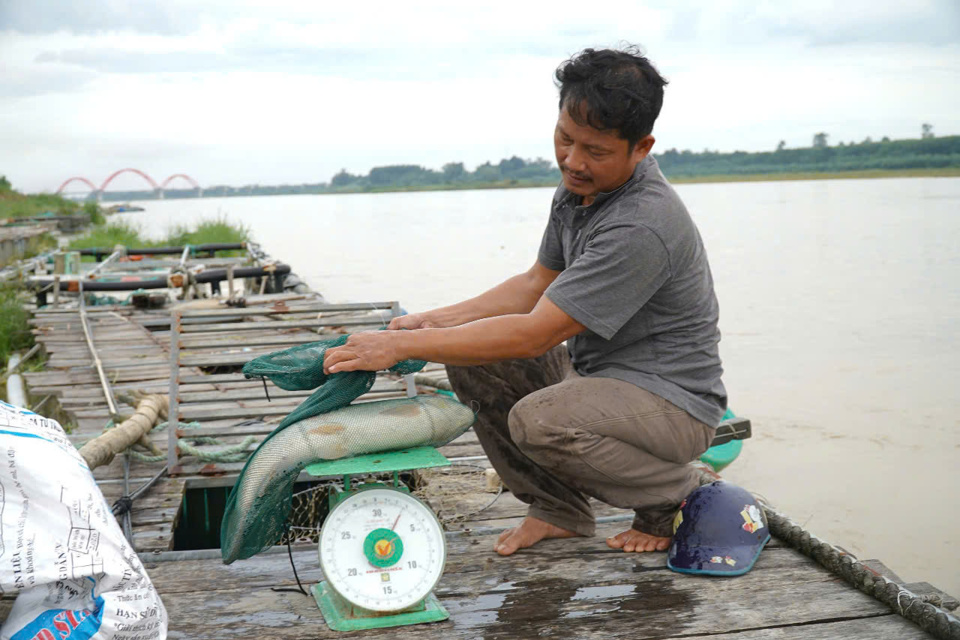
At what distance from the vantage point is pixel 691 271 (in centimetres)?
263

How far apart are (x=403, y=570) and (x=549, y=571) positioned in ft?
1.82

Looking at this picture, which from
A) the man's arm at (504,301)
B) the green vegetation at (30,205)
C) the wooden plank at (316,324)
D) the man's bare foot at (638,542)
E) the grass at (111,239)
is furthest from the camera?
the green vegetation at (30,205)

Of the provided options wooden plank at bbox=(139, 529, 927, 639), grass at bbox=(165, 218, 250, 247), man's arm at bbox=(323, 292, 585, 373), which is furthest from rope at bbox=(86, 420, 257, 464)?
grass at bbox=(165, 218, 250, 247)

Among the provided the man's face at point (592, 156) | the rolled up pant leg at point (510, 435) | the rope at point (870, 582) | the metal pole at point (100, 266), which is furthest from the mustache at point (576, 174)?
the metal pole at point (100, 266)

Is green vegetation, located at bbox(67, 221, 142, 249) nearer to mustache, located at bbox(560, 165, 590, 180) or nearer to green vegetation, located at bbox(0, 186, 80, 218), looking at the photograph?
mustache, located at bbox(560, 165, 590, 180)

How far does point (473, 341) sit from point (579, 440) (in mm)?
435

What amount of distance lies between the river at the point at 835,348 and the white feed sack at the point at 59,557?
14.4 ft

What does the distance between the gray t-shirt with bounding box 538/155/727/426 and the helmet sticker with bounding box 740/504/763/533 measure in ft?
0.91

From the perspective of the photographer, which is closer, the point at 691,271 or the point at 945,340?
the point at 691,271

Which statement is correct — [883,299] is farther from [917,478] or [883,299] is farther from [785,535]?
[785,535]

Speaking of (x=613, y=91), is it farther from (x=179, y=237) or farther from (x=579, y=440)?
(x=179, y=237)

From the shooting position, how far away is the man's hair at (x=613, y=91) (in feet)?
8.10

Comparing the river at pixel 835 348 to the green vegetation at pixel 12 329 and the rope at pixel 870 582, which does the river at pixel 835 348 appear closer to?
the rope at pixel 870 582

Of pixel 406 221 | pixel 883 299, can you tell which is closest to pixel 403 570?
pixel 883 299
